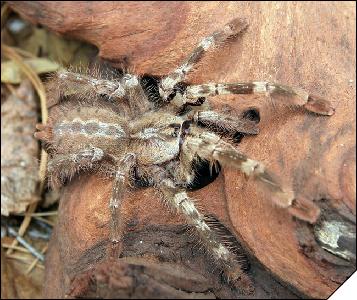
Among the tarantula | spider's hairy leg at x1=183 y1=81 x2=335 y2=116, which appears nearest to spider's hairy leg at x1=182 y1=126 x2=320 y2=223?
the tarantula

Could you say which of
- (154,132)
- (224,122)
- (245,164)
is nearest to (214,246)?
(245,164)

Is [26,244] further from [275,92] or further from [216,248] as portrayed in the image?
[275,92]

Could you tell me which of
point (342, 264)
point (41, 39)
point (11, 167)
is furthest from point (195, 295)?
point (41, 39)

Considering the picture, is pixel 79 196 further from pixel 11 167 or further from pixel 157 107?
pixel 11 167

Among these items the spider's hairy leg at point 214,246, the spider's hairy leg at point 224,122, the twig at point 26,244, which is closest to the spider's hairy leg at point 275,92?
the spider's hairy leg at point 224,122

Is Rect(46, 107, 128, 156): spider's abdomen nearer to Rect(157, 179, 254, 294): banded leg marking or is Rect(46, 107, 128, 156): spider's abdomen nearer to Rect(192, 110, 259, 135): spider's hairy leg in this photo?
Rect(192, 110, 259, 135): spider's hairy leg

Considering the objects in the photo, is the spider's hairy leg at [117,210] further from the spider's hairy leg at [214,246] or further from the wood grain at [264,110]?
the spider's hairy leg at [214,246]
